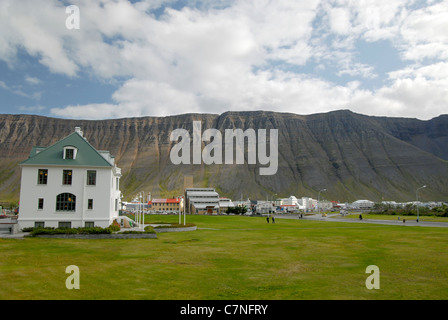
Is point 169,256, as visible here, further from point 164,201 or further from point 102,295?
point 164,201

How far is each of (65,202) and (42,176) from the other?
412cm

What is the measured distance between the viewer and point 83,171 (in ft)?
135

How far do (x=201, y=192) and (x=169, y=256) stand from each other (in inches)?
5390

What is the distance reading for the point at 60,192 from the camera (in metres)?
39.8

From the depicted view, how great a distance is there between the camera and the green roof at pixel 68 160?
1580 inches

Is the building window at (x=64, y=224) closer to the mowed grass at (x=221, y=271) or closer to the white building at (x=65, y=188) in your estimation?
the white building at (x=65, y=188)

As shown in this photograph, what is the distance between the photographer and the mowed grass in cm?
1352

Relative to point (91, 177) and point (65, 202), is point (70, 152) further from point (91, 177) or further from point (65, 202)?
point (65, 202)

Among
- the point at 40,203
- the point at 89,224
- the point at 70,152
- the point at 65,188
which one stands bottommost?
the point at 89,224

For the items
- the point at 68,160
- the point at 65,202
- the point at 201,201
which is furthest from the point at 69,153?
the point at 201,201

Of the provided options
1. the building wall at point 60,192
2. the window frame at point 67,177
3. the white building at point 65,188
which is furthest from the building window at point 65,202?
the window frame at point 67,177

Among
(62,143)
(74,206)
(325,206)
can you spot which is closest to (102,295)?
(74,206)

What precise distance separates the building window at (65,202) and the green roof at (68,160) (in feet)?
12.3
